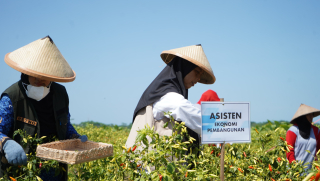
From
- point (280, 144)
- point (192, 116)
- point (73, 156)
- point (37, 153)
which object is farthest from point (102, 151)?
point (280, 144)

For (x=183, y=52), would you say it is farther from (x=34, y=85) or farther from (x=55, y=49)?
(x=34, y=85)

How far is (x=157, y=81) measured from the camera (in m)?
2.51

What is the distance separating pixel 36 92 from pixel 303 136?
3654mm

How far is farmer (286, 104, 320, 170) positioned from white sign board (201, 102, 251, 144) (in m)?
2.12

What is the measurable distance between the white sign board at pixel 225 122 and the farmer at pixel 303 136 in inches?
83.5

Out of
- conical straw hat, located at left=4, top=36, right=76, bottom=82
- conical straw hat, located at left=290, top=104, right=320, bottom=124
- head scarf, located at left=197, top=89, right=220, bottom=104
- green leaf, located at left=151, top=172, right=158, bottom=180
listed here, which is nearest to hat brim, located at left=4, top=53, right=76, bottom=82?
conical straw hat, located at left=4, top=36, right=76, bottom=82

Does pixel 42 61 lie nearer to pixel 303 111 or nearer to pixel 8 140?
pixel 8 140

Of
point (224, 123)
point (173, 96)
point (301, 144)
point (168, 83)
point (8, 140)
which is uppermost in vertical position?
point (168, 83)

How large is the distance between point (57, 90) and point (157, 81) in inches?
33.7

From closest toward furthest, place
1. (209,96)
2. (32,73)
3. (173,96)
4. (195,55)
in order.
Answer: (32,73) → (173,96) → (195,55) → (209,96)

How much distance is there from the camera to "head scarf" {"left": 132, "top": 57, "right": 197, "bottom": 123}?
2.40 meters

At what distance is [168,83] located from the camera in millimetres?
2467

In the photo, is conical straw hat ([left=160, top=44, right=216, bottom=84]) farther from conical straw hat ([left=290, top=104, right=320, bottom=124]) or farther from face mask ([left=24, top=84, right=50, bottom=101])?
conical straw hat ([left=290, top=104, right=320, bottom=124])

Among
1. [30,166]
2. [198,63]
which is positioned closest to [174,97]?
[198,63]
